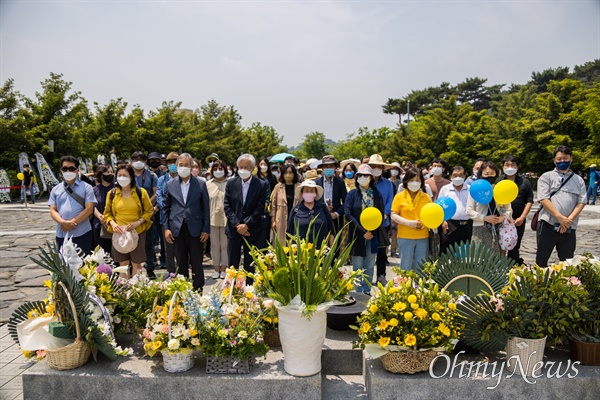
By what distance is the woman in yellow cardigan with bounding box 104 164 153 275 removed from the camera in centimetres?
608

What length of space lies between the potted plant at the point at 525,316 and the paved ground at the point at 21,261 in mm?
3714

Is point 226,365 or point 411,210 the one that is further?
point 411,210

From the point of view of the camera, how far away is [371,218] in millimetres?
5965

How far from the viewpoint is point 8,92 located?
23594mm

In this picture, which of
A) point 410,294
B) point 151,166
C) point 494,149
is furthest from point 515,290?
point 494,149

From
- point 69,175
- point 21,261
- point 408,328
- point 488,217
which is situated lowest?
point 21,261

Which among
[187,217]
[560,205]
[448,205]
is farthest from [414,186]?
[187,217]

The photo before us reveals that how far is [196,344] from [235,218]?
3.13 m

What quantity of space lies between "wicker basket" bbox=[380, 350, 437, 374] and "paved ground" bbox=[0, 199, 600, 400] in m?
3.01

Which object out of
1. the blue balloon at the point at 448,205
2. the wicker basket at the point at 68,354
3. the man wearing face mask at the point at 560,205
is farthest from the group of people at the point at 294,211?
the wicker basket at the point at 68,354

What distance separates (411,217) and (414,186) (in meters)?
0.42

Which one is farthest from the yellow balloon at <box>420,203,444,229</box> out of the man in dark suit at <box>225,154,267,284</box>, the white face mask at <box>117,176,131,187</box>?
the white face mask at <box>117,176,131,187</box>

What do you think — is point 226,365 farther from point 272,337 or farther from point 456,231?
point 456,231

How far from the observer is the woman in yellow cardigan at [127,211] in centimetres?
608
